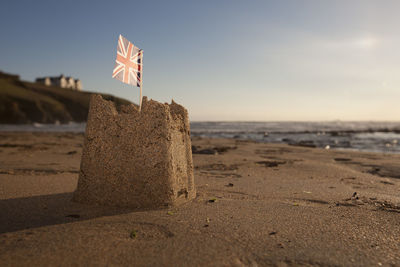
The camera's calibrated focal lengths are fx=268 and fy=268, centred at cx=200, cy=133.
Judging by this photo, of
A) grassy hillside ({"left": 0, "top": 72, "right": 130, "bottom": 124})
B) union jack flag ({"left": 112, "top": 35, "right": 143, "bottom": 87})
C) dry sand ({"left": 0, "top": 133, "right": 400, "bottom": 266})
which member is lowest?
dry sand ({"left": 0, "top": 133, "right": 400, "bottom": 266})

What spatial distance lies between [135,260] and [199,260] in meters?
0.47

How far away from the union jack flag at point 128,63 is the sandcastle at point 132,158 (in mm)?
440

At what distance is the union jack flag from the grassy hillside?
54141mm

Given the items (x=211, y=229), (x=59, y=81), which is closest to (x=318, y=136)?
(x=211, y=229)

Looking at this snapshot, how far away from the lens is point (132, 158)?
3227mm

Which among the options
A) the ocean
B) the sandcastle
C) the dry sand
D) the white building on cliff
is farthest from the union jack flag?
the white building on cliff

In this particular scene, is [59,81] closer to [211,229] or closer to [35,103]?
[35,103]

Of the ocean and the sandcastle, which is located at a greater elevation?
the sandcastle

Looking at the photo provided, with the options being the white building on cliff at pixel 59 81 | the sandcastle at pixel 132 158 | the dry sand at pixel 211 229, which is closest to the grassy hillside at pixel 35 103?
the white building on cliff at pixel 59 81

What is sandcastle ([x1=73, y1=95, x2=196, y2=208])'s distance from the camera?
3.14m

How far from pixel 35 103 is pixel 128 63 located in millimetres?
85152

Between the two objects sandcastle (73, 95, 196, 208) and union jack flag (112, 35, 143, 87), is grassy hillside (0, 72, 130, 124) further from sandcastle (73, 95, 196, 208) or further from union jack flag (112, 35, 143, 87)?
sandcastle (73, 95, 196, 208)

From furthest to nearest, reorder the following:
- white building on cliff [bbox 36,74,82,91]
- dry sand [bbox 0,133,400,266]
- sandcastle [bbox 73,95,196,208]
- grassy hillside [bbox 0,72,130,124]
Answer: white building on cliff [bbox 36,74,82,91]
grassy hillside [bbox 0,72,130,124]
sandcastle [bbox 73,95,196,208]
dry sand [bbox 0,133,400,266]

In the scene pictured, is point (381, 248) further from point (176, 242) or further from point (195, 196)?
point (195, 196)
